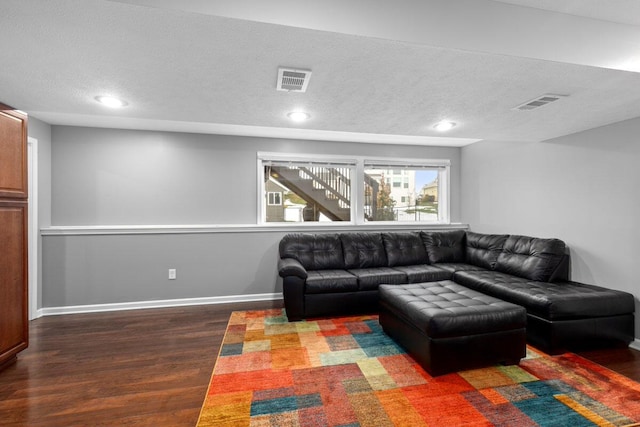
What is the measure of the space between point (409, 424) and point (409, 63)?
214 cm

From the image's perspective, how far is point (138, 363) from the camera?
2510 millimetres

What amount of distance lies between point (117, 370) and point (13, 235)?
55.5 inches

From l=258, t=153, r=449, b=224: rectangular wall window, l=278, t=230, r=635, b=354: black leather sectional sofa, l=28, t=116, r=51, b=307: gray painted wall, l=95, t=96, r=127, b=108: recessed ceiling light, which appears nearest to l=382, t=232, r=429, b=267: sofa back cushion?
l=278, t=230, r=635, b=354: black leather sectional sofa

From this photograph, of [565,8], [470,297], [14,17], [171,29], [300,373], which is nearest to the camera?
[14,17]

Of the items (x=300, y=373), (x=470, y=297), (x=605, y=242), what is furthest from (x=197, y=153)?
(x=605, y=242)

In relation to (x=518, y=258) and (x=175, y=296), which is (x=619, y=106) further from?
(x=175, y=296)

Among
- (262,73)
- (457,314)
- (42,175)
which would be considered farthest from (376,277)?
(42,175)

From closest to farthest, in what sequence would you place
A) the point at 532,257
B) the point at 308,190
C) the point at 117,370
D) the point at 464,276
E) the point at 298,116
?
1. the point at 117,370
2. the point at 298,116
3. the point at 532,257
4. the point at 464,276
5. the point at 308,190

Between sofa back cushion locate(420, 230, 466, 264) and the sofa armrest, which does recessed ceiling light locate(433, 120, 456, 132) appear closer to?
sofa back cushion locate(420, 230, 466, 264)

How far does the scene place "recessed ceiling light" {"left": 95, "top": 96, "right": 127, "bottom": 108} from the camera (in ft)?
8.00

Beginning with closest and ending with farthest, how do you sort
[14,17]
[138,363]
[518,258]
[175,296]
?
[14,17], [138,363], [518,258], [175,296]

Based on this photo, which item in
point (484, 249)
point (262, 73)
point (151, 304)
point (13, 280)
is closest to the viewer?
point (262, 73)

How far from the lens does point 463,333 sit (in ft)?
7.43

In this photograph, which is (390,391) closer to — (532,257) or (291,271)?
(291,271)
